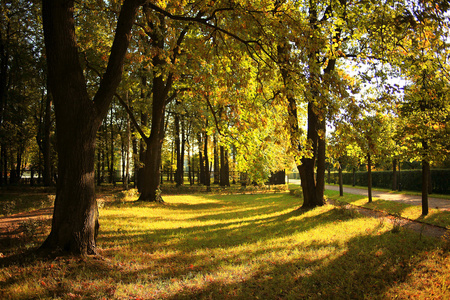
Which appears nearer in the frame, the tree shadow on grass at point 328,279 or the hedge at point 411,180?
the tree shadow on grass at point 328,279

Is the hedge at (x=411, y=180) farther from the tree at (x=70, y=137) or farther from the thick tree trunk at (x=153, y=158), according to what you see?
the tree at (x=70, y=137)

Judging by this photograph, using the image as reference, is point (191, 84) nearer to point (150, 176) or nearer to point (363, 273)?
point (150, 176)

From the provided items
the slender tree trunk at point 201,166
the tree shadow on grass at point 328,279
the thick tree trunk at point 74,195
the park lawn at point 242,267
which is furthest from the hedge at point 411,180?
the thick tree trunk at point 74,195

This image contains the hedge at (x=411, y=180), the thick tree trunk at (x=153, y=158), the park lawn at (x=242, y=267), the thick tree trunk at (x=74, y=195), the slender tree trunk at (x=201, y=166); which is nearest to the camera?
the park lawn at (x=242, y=267)

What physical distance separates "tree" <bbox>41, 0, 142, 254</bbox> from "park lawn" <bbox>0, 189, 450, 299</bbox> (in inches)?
21.4

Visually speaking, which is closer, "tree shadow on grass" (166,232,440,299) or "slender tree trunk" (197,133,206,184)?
"tree shadow on grass" (166,232,440,299)

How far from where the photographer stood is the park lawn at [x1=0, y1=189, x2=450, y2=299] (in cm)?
419

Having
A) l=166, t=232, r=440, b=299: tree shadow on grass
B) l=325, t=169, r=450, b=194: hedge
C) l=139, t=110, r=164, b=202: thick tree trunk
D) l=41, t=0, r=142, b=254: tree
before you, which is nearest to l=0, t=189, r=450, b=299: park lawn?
l=166, t=232, r=440, b=299: tree shadow on grass

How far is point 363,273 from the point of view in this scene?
4.98 meters

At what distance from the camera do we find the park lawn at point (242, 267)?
4188mm

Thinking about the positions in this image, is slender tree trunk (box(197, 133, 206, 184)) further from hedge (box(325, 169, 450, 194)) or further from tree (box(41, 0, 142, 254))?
tree (box(41, 0, 142, 254))

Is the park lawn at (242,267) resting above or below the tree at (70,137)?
below

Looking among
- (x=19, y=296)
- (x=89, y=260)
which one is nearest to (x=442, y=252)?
(x=89, y=260)

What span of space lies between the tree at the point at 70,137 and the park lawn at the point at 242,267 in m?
0.54
